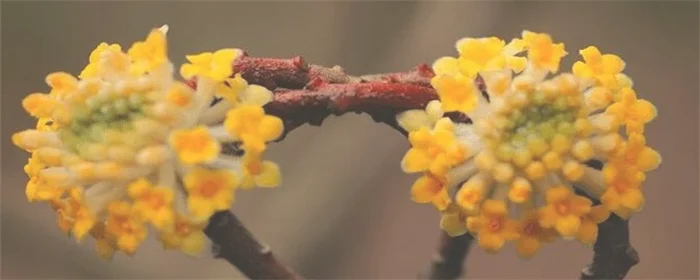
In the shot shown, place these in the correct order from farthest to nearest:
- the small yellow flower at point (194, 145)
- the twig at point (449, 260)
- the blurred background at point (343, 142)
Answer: the blurred background at point (343, 142) < the twig at point (449, 260) < the small yellow flower at point (194, 145)

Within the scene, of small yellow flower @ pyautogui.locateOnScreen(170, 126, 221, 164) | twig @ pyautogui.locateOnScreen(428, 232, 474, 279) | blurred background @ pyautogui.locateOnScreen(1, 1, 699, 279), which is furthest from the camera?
→ blurred background @ pyautogui.locateOnScreen(1, 1, 699, 279)

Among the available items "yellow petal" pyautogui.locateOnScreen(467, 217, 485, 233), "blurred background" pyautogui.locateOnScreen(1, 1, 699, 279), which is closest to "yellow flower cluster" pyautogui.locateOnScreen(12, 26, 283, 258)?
"yellow petal" pyautogui.locateOnScreen(467, 217, 485, 233)

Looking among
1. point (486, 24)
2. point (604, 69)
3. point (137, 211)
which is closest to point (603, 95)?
point (604, 69)

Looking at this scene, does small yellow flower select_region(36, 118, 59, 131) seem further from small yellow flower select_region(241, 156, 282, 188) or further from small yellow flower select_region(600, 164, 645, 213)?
small yellow flower select_region(600, 164, 645, 213)

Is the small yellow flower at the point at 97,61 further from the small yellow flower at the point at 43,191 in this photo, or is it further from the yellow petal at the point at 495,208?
the yellow petal at the point at 495,208

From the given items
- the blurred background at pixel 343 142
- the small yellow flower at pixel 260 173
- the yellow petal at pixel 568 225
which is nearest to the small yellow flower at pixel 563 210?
the yellow petal at pixel 568 225
